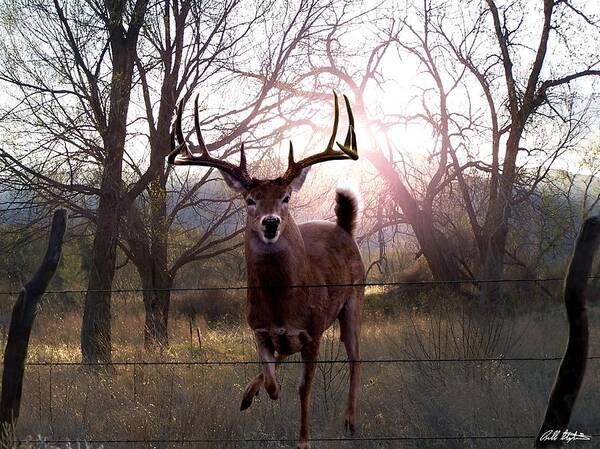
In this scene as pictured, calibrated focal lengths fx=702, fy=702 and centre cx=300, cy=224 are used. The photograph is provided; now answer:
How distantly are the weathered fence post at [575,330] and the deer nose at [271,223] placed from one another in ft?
6.25

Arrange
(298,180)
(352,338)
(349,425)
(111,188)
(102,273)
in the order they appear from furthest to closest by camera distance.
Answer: (102,273)
(111,188)
(352,338)
(349,425)
(298,180)

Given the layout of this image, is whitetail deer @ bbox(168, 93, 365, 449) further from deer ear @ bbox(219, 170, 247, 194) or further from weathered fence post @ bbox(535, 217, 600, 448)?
weathered fence post @ bbox(535, 217, 600, 448)

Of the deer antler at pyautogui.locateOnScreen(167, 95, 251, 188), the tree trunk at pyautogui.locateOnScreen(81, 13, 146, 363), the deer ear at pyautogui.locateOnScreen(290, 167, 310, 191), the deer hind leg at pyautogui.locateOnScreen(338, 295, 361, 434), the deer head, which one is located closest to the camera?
the deer head

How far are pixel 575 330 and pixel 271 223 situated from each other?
2.07 m

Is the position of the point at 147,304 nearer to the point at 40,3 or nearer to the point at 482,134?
the point at 40,3

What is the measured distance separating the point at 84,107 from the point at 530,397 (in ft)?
24.8

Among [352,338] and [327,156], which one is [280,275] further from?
[352,338]

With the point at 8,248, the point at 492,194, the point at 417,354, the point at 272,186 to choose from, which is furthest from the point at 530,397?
the point at 492,194

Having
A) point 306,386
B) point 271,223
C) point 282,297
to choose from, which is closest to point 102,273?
point 306,386

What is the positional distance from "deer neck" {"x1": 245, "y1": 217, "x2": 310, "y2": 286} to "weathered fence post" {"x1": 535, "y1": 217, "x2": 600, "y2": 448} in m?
1.82

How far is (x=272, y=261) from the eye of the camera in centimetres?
481

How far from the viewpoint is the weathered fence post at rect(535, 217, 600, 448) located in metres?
4.48

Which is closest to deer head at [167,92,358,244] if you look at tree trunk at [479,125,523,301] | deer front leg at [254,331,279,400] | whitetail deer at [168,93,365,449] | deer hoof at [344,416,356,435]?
whitetail deer at [168,93,365,449]

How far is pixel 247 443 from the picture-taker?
18.9 ft
